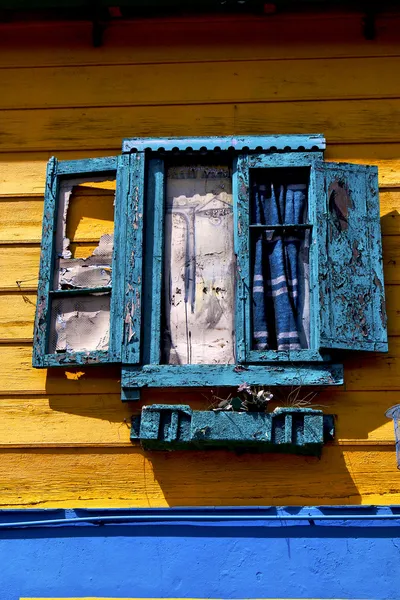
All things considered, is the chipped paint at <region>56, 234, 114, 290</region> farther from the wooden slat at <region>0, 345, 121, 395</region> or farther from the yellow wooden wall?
the wooden slat at <region>0, 345, 121, 395</region>

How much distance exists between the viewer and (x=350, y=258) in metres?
4.26

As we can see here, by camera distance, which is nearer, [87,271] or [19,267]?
[87,271]

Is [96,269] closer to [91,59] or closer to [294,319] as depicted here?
[294,319]

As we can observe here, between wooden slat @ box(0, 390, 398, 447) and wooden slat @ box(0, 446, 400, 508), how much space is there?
0.07 m

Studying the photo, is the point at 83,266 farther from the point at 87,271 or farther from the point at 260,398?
the point at 260,398

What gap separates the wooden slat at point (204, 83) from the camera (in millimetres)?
4871

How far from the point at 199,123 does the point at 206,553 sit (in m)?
2.43

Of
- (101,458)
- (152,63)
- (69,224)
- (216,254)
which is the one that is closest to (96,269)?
(69,224)

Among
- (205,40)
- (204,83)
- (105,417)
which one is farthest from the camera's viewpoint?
(205,40)

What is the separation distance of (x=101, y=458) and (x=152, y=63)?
2.41 meters

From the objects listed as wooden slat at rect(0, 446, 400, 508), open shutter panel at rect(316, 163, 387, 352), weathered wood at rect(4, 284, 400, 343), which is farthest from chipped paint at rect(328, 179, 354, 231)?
wooden slat at rect(0, 446, 400, 508)

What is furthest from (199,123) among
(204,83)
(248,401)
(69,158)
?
(248,401)

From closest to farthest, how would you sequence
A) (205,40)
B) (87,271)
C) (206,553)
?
(206,553) < (87,271) < (205,40)

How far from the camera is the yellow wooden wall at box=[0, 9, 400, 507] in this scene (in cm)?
405
